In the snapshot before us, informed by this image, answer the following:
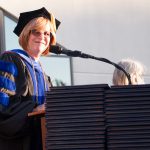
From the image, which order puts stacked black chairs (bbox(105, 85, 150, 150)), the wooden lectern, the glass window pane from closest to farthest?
stacked black chairs (bbox(105, 85, 150, 150)) < the wooden lectern < the glass window pane

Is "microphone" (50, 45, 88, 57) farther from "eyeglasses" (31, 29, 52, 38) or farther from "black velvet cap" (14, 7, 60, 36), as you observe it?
"black velvet cap" (14, 7, 60, 36)

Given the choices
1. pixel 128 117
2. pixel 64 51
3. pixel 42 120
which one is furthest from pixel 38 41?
pixel 128 117

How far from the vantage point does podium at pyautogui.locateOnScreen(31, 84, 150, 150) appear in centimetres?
305

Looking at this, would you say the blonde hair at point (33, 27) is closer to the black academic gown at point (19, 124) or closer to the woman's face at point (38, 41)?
the woman's face at point (38, 41)

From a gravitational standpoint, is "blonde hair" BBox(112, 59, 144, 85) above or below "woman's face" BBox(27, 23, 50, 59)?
below

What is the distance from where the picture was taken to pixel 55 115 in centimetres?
315

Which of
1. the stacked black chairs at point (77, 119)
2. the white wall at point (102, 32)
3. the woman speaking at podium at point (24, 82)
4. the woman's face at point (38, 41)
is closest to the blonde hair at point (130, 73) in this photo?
the woman speaking at podium at point (24, 82)

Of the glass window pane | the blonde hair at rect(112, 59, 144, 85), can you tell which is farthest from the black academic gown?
the glass window pane

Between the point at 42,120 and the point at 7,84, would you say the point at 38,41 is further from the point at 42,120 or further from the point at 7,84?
the point at 42,120

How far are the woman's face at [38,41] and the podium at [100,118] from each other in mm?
903

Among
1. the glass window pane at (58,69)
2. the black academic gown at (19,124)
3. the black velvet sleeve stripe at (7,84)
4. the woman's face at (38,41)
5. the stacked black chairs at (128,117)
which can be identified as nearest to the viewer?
the stacked black chairs at (128,117)

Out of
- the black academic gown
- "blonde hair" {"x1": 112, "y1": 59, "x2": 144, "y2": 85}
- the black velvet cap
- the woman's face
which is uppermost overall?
the black velvet cap

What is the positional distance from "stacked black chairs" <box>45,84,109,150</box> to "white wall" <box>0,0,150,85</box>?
7435 mm

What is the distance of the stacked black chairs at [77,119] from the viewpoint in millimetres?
3086
